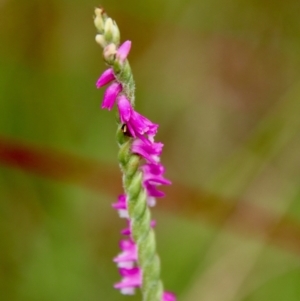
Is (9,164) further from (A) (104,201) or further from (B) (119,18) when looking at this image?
(B) (119,18)

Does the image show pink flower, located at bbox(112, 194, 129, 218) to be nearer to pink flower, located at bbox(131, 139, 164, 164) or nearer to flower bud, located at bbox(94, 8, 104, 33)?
pink flower, located at bbox(131, 139, 164, 164)

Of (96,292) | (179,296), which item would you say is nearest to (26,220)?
(96,292)

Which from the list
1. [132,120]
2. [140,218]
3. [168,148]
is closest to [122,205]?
[140,218]

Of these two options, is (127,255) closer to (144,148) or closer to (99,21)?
(144,148)

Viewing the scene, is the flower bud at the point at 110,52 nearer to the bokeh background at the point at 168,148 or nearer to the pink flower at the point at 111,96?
the pink flower at the point at 111,96

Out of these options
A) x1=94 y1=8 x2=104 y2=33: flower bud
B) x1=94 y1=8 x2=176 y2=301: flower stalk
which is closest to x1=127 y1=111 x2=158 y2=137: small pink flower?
x1=94 y1=8 x2=176 y2=301: flower stalk

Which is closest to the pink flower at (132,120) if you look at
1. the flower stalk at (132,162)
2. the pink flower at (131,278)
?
the flower stalk at (132,162)
